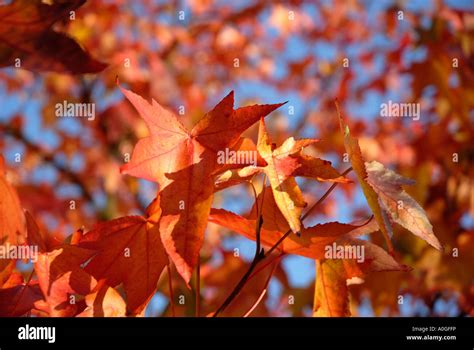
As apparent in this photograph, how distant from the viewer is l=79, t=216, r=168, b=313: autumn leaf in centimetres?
71

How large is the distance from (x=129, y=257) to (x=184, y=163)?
0.47 feet

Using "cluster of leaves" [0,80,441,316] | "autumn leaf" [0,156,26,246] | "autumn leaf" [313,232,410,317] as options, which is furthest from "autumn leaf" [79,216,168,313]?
"autumn leaf" [313,232,410,317]

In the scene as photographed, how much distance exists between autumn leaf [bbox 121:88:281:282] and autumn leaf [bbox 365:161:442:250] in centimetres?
16

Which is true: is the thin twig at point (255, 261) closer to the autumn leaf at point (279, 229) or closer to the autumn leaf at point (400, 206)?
the autumn leaf at point (279, 229)

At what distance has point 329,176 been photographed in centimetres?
65

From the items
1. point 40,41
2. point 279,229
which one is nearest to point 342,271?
point 279,229

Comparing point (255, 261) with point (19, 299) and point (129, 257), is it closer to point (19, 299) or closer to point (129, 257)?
point (129, 257)

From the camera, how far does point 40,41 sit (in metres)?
0.78

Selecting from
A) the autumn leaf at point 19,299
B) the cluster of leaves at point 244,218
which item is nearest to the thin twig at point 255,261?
the cluster of leaves at point 244,218

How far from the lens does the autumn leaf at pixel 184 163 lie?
624 millimetres

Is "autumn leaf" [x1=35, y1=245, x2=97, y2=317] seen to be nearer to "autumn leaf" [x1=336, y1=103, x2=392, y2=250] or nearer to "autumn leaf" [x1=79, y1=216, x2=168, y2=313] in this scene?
"autumn leaf" [x1=79, y1=216, x2=168, y2=313]
